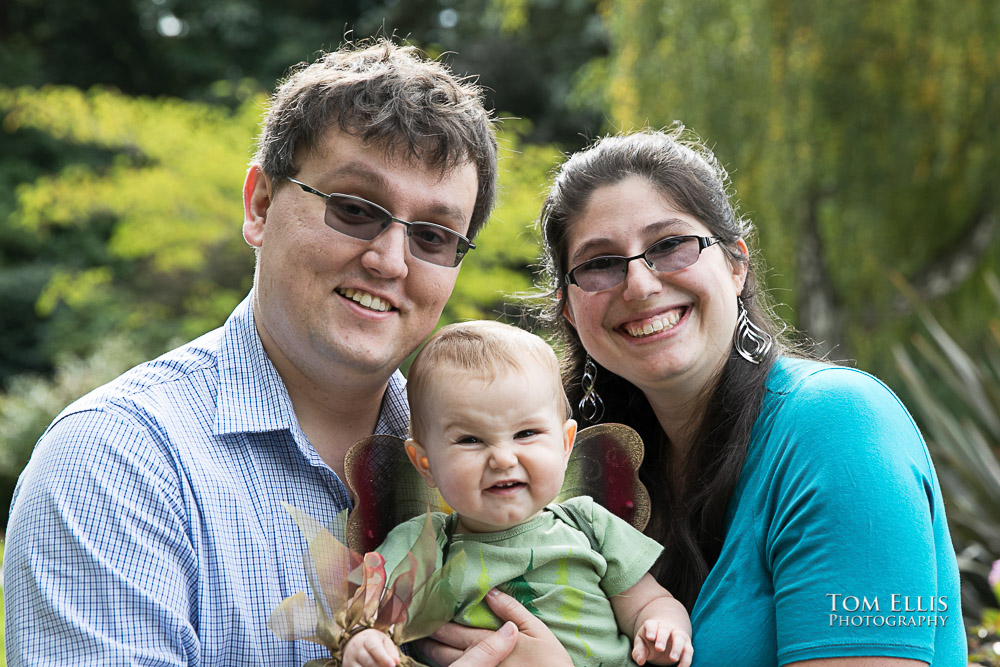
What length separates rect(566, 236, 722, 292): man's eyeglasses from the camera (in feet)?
8.43

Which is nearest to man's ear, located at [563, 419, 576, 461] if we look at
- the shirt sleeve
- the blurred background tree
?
the shirt sleeve

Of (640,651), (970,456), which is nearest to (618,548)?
(640,651)

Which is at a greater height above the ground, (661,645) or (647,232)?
(647,232)

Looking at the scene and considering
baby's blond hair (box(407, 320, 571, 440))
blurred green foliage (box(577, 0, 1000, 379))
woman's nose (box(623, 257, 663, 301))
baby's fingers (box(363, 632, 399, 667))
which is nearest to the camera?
baby's fingers (box(363, 632, 399, 667))

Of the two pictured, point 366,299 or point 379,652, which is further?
point 366,299

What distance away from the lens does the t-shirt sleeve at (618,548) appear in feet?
7.75

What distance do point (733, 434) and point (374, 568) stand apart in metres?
0.98

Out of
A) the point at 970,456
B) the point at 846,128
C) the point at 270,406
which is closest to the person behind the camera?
the point at 270,406

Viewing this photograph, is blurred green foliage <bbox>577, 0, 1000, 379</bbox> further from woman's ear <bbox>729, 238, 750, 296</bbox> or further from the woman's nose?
the woman's nose

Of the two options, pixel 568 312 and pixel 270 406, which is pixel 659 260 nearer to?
pixel 568 312

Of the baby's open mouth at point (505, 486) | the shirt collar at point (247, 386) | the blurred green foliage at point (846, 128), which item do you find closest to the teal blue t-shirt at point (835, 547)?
the baby's open mouth at point (505, 486)

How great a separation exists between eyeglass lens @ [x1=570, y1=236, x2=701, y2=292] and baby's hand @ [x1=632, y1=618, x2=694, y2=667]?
0.92 metres

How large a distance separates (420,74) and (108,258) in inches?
686

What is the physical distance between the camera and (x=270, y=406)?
2395 millimetres
